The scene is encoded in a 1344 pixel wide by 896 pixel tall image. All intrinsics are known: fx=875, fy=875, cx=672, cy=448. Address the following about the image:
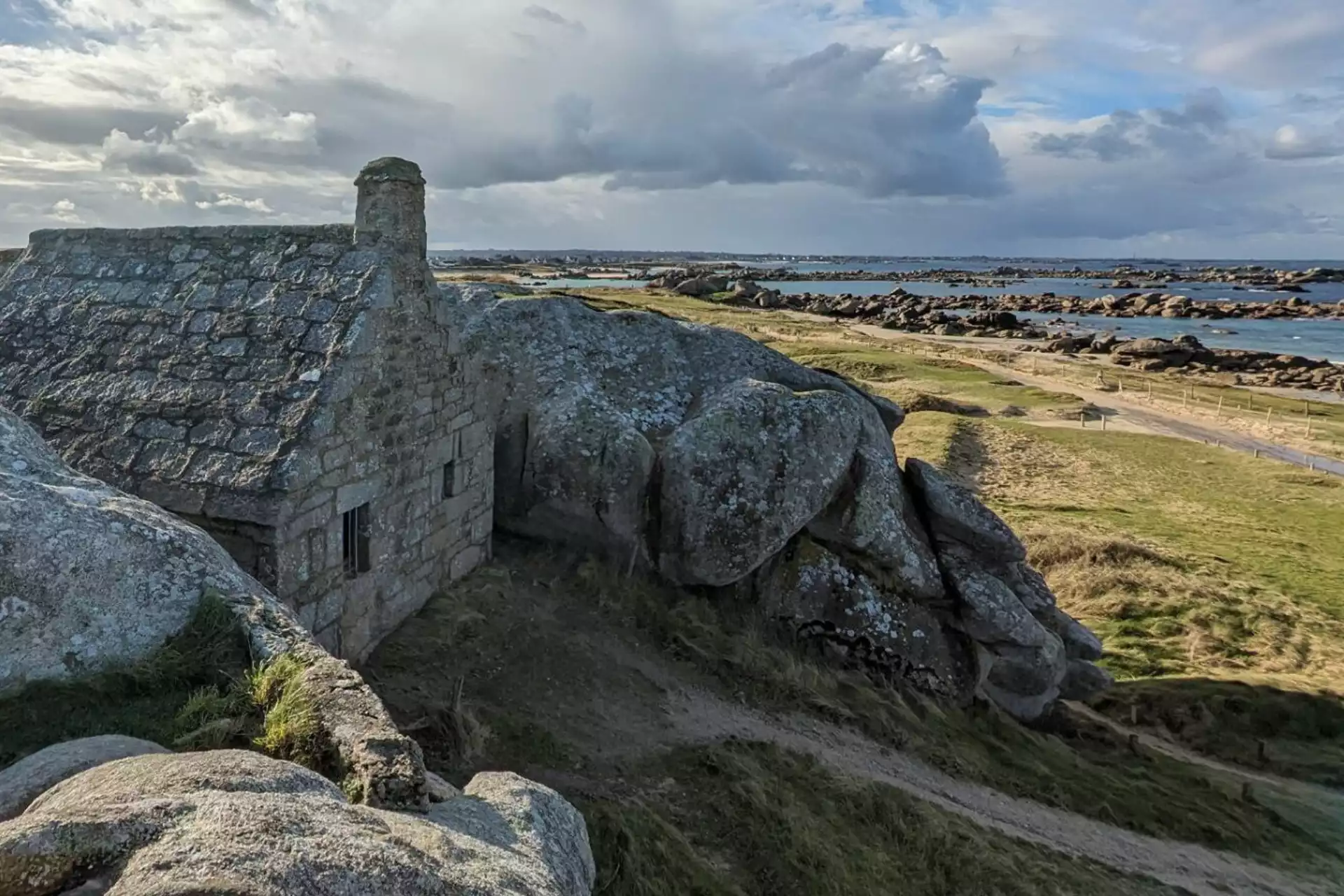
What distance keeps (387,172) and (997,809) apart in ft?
30.6

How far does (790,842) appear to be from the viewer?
7.12 m

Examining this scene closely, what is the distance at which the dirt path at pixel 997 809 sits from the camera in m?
8.97

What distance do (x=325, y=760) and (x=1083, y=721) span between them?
11.6 m

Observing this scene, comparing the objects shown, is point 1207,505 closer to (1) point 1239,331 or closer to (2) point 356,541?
(2) point 356,541

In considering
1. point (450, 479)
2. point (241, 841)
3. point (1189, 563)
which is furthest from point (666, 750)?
point (1189, 563)

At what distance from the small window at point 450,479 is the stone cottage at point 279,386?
2cm

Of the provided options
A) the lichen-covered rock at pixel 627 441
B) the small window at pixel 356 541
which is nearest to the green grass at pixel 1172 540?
the lichen-covered rock at pixel 627 441

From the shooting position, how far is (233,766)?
3.13 metres

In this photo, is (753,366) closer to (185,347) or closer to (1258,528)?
(185,347)

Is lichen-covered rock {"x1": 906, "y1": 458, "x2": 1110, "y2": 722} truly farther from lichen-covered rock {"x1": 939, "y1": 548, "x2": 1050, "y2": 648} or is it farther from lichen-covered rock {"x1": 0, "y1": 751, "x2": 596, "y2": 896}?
lichen-covered rock {"x1": 0, "y1": 751, "x2": 596, "y2": 896}

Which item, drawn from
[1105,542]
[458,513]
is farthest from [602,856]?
[1105,542]

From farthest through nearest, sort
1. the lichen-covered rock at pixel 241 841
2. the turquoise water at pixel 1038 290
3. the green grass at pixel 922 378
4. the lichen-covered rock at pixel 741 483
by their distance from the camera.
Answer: the turquoise water at pixel 1038 290 < the green grass at pixel 922 378 < the lichen-covered rock at pixel 741 483 < the lichen-covered rock at pixel 241 841

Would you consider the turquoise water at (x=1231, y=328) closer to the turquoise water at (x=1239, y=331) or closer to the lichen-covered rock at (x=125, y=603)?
the turquoise water at (x=1239, y=331)

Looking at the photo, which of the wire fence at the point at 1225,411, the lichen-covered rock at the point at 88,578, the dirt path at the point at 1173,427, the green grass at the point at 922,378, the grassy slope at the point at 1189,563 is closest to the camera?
the lichen-covered rock at the point at 88,578
